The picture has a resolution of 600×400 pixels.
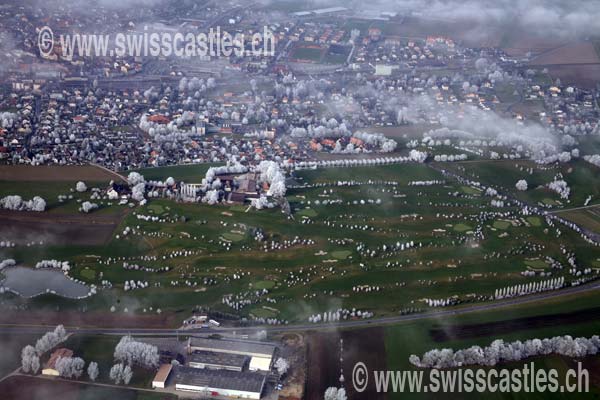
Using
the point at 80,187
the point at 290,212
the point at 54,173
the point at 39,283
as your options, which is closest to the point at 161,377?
the point at 39,283

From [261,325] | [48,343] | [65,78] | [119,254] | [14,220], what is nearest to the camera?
[48,343]

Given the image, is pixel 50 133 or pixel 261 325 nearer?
pixel 261 325

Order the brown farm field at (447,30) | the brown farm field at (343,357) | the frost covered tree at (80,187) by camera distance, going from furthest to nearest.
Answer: the brown farm field at (447,30) < the frost covered tree at (80,187) < the brown farm field at (343,357)

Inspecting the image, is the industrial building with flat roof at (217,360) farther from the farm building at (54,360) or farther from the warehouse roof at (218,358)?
the farm building at (54,360)

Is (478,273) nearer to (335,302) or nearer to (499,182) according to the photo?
(335,302)

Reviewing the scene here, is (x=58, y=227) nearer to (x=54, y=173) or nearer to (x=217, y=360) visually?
(x=54, y=173)

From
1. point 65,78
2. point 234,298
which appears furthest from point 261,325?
point 65,78

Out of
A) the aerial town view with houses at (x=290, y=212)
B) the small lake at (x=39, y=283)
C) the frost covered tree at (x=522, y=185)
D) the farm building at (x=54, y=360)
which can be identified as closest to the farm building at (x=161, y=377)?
the aerial town view with houses at (x=290, y=212)
